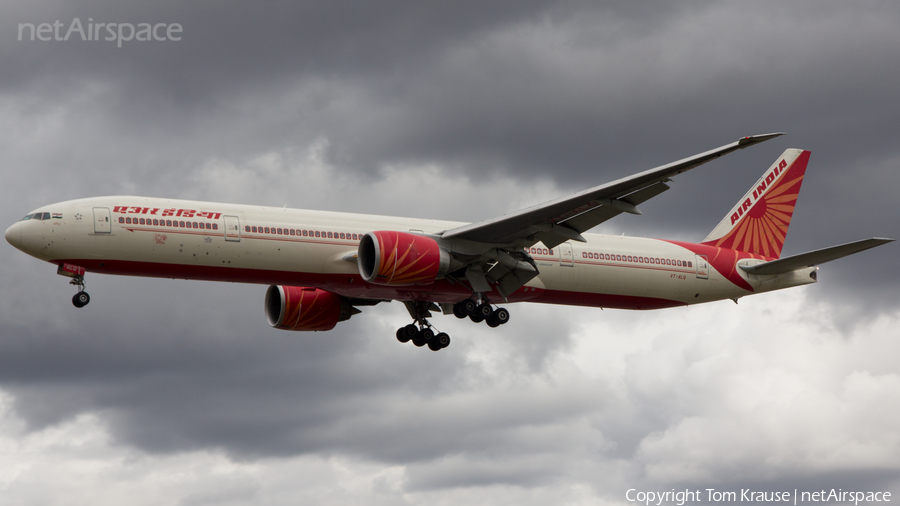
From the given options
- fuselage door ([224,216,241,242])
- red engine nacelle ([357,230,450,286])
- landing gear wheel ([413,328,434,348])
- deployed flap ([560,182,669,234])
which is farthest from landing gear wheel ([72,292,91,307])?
deployed flap ([560,182,669,234])

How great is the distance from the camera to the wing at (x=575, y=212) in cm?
3703

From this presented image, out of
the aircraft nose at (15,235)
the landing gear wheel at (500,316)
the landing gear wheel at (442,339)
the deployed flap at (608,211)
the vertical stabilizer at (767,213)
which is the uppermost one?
the vertical stabilizer at (767,213)

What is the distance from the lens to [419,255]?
41.3m

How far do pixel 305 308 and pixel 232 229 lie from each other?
35.4 ft

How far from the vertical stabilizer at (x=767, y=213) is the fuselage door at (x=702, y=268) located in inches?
93.1

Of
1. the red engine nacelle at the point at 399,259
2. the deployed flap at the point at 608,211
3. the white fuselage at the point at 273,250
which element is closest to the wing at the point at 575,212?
the deployed flap at the point at 608,211

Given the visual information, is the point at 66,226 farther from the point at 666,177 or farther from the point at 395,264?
the point at 666,177

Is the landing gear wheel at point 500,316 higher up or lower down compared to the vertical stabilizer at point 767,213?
lower down

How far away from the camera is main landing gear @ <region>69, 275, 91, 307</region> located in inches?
1567

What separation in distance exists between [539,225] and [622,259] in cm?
789

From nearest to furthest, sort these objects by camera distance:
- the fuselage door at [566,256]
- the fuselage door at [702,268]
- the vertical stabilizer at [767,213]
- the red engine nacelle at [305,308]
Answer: the fuselage door at [566,256]
the fuselage door at [702,268]
the red engine nacelle at [305,308]
the vertical stabilizer at [767,213]

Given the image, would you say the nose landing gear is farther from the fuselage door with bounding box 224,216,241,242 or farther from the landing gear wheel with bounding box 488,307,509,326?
the landing gear wheel with bounding box 488,307,509,326

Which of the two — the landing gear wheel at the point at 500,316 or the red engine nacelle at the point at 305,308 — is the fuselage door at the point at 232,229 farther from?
the landing gear wheel at the point at 500,316

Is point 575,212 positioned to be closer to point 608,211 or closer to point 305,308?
point 608,211
